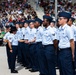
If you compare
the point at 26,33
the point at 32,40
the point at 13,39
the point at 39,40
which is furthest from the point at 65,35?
the point at 26,33

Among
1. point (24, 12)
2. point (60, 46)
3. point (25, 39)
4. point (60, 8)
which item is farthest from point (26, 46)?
point (60, 8)

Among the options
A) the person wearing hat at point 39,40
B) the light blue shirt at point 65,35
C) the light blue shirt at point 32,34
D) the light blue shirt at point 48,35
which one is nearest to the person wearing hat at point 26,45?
the light blue shirt at point 32,34

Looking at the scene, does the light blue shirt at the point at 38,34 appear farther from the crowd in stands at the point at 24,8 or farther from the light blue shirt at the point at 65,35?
the crowd in stands at the point at 24,8

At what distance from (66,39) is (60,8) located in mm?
26588

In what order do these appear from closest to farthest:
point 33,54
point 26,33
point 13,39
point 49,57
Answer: point 49,57
point 13,39
point 33,54
point 26,33

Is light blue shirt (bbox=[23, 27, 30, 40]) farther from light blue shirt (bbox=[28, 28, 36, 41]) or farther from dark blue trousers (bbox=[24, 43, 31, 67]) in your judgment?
dark blue trousers (bbox=[24, 43, 31, 67])

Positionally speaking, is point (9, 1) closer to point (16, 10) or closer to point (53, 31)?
point (16, 10)

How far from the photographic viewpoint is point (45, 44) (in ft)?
26.8

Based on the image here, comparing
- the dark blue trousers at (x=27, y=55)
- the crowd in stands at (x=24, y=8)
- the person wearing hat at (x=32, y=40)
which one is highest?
the crowd in stands at (x=24, y=8)

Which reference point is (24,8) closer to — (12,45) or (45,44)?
(12,45)

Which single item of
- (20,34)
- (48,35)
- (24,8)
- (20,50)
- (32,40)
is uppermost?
(24,8)

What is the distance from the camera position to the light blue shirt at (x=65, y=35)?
A: 22.7 feet

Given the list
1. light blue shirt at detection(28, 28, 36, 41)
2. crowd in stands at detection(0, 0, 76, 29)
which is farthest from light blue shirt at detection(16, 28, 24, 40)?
crowd in stands at detection(0, 0, 76, 29)

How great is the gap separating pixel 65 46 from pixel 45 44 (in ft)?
3.83
